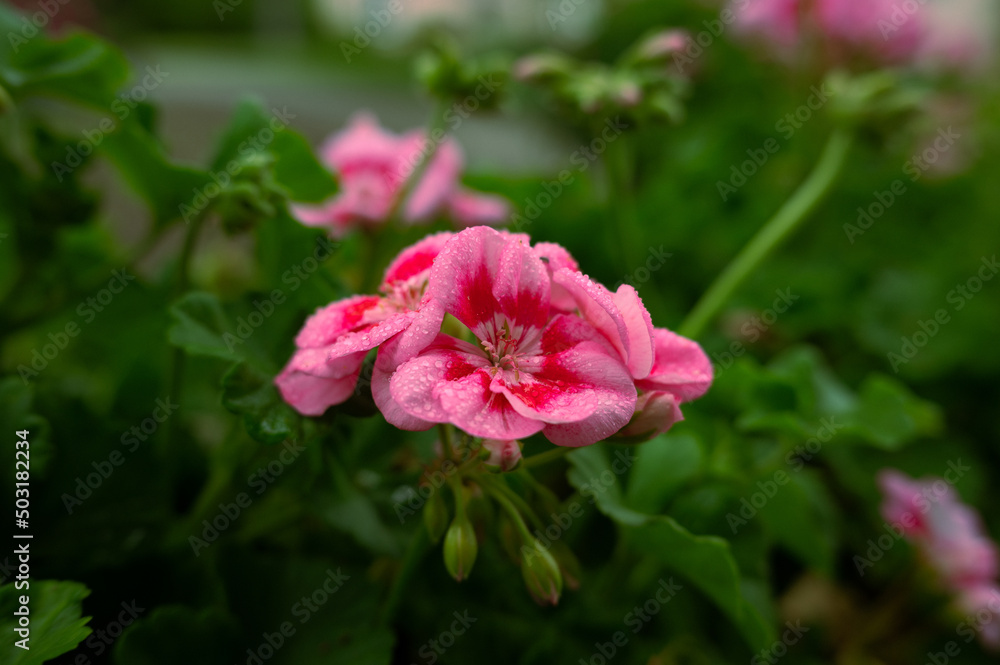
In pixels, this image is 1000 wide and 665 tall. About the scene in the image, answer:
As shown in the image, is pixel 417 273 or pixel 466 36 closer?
pixel 417 273

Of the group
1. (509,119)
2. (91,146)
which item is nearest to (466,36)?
(509,119)

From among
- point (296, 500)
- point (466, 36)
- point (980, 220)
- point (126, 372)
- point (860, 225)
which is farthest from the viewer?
point (466, 36)

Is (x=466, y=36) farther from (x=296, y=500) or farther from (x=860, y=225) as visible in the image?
(x=296, y=500)

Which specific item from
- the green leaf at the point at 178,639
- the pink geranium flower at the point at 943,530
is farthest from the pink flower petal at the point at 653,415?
the pink geranium flower at the point at 943,530

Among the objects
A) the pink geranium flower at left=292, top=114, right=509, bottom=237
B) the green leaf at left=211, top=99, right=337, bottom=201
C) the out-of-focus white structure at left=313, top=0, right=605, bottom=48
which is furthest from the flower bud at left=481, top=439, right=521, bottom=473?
the out-of-focus white structure at left=313, top=0, right=605, bottom=48

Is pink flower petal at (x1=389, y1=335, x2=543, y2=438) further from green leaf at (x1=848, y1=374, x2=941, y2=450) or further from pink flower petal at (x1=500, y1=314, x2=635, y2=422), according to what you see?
green leaf at (x1=848, y1=374, x2=941, y2=450)

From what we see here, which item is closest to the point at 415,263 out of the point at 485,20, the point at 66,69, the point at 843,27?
the point at 66,69

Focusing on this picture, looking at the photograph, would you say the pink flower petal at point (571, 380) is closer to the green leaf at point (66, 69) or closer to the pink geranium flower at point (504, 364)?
the pink geranium flower at point (504, 364)
